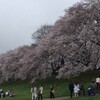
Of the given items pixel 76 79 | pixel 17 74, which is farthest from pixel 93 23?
pixel 17 74

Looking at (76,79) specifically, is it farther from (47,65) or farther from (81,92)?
(81,92)

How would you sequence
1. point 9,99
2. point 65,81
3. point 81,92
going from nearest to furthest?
point 81,92 < point 9,99 < point 65,81

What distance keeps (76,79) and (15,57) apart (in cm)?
2310

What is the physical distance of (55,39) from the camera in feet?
176

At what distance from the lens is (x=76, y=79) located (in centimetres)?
5453

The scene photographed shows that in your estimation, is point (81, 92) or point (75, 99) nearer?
point (75, 99)

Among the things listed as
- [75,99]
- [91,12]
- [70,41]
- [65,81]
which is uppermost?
[91,12]

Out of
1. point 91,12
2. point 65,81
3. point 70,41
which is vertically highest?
point 91,12

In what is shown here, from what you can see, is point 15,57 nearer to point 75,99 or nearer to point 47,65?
point 47,65

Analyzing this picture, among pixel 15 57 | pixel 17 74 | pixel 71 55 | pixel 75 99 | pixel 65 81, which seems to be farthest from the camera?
pixel 15 57

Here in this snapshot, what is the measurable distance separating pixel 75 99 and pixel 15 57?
1591 inches

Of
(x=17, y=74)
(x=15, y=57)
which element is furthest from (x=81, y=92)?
(x=15, y=57)

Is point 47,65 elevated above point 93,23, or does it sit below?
below

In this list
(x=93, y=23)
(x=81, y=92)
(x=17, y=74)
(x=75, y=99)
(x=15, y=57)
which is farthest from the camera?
(x=15, y=57)
